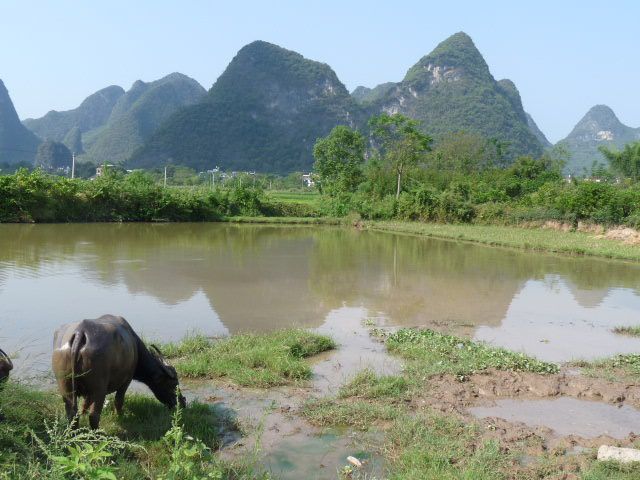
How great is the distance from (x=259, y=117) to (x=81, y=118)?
2772 inches

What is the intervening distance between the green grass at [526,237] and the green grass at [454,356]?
14.6m

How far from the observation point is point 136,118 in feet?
406

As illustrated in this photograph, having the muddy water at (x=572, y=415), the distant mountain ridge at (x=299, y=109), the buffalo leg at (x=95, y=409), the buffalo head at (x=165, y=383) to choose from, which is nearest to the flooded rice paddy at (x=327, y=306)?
the muddy water at (x=572, y=415)

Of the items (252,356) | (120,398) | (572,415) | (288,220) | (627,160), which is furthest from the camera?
(627,160)

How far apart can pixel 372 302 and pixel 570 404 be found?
6.06m

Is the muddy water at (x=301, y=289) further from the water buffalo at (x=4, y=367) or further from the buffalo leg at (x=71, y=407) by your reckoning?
the buffalo leg at (x=71, y=407)

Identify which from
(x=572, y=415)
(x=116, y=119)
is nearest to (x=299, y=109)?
(x=116, y=119)

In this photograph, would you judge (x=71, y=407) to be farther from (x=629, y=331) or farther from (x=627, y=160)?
(x=627, y=160)

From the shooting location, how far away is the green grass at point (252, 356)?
6.68m

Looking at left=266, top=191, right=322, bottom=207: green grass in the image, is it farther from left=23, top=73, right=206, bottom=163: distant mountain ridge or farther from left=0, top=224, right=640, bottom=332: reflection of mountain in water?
left=23, top=73, right=206, bottom=163: distant mountain ridge

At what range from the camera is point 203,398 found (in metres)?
6.03

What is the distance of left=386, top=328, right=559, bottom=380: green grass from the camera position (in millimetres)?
7189

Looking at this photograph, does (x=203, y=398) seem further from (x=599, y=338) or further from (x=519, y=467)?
(x=599, y=338)

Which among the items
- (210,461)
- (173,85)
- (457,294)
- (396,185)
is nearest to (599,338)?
(457,294)
